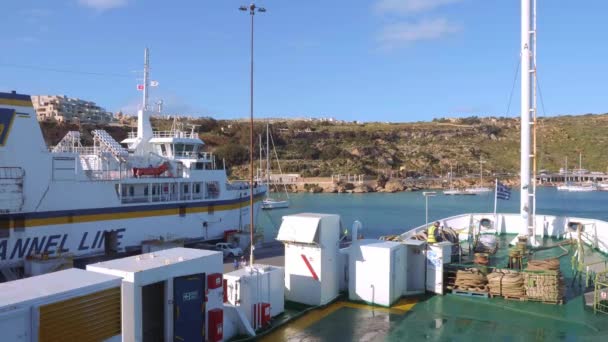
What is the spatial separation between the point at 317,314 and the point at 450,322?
288cm

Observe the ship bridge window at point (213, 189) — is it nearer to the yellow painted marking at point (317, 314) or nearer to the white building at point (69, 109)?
the yellow painted marking at point (317, 314)

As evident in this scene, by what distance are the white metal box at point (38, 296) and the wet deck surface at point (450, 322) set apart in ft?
13.2

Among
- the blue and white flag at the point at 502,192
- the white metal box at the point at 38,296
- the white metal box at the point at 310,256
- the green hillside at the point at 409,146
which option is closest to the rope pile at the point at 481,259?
the white metal box at the point at 310,256

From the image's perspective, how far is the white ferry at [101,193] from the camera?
50.4 ft

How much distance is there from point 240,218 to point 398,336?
1606 centimetres

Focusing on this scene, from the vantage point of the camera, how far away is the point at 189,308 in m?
8.26

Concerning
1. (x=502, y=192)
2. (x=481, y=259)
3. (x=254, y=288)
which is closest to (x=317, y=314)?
(x=254, y=288)

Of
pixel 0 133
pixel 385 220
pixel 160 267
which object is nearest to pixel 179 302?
pixel 160 267

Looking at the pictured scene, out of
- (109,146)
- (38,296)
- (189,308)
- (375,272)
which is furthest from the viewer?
(109,146)

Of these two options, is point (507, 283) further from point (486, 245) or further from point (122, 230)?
point (122, 230)

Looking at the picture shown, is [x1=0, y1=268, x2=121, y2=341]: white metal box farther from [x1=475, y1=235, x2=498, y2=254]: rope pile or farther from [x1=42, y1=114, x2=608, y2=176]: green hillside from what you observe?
[x1=42, y1=114, x2=608, y2=176]: green hillside

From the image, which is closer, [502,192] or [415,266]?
[415,266]

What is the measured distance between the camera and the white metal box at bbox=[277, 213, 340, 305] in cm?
1134

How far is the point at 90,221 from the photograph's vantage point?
17.7 meters
